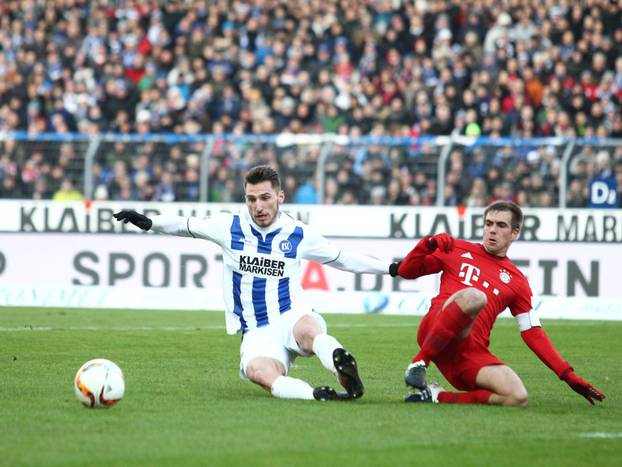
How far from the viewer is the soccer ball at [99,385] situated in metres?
7.48

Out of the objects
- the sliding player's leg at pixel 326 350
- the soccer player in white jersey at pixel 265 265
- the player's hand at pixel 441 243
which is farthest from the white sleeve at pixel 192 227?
the player's hand at pixel 441 243

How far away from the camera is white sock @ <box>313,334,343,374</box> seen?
306 inches

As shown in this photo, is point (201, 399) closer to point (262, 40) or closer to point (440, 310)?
point (440, 310)

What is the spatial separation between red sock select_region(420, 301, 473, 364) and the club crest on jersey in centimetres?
72

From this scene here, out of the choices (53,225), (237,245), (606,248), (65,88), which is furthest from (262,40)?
(237,245)

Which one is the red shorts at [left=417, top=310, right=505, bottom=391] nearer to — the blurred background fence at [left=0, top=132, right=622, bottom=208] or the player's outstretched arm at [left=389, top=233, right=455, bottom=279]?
the player's outstretched arm at [left=389, top=233, right=455, bottom=279]

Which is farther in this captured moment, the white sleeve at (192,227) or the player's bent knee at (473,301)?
the white sleeve at (192,227)

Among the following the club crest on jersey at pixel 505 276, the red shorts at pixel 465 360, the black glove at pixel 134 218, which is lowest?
the red shorts at pixel 465 360

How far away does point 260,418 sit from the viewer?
7258mm

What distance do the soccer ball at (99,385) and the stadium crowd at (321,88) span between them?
1040 centimetres

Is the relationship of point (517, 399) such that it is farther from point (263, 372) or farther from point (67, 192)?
point (67, 192)

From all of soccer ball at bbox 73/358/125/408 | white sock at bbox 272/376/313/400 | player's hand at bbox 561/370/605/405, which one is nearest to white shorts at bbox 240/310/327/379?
white sock at bbox 272/376/313/400

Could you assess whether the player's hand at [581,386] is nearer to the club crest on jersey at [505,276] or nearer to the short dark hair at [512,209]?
the club crest on jersey at [505,276]

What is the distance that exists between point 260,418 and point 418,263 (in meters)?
1.74
